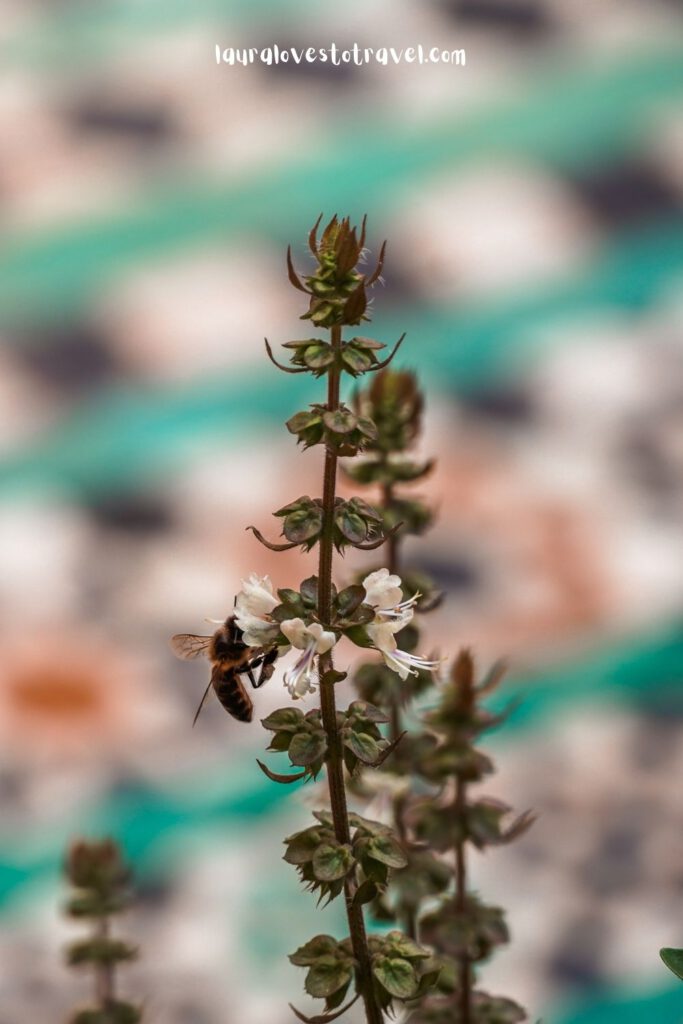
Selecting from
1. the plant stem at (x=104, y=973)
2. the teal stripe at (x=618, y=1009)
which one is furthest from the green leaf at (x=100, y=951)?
the teal stripe at (x=618, y=1009)

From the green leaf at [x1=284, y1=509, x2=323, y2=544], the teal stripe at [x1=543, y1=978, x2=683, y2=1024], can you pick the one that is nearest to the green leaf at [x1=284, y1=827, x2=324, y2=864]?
the green leaf at [x1=284, y1=509, x2=323, y2=544]

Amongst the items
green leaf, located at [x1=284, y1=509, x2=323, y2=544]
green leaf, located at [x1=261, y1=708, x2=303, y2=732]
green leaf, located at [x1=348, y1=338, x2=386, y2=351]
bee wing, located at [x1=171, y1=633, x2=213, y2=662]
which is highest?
bee wing, located at [x1=171, y1=633, x2=213, y2=662]

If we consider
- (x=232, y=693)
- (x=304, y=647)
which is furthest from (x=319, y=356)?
(x=232, y=693)

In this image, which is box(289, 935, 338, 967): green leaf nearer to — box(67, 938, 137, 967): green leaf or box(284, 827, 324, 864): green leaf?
box(284, 827, 324, 864): green leaf

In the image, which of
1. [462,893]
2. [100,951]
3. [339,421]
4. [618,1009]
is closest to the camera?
[339,421]

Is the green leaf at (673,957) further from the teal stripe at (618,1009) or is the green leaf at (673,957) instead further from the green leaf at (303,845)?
the teal stripe at (618,1009)

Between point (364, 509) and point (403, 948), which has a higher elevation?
point (364, 509)

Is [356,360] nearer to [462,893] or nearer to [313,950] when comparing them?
[313,950]
